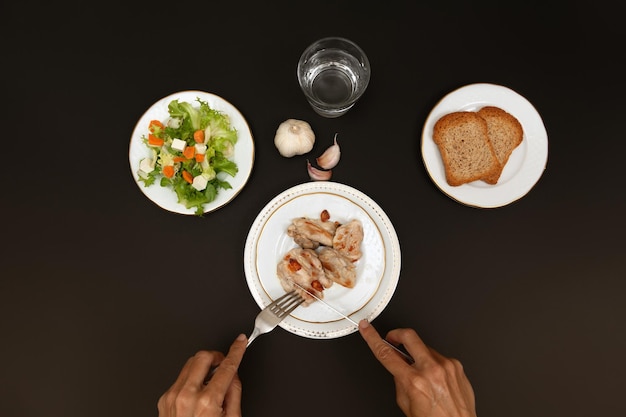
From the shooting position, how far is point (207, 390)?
1.51 meters

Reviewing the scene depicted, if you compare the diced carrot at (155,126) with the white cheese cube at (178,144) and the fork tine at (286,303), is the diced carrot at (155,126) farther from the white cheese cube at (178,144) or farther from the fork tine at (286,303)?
the fork tine at (286,303)

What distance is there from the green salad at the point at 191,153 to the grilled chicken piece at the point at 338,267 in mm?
572

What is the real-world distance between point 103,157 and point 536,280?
2.31m

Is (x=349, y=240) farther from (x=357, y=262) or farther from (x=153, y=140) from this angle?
(x=153, y=140)

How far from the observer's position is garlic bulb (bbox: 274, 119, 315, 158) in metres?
1.82

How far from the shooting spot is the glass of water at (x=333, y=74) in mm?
1853

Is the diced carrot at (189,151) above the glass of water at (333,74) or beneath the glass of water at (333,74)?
beneath

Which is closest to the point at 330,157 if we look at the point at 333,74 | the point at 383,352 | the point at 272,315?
the point at 333,74

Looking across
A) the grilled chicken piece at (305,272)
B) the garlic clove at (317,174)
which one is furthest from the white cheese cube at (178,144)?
the grilled chicken piece at (305,272)

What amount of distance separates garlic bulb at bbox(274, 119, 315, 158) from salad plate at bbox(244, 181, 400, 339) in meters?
0.18

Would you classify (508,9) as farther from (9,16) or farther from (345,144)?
(9,16)

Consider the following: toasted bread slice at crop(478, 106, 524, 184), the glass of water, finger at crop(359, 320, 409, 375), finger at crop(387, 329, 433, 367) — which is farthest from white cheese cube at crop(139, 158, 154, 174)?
toasted bread slice at crop(478, 106, 524, 184)

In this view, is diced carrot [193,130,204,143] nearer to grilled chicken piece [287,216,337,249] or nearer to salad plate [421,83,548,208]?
grilled chicken piece [287,216,337,249]

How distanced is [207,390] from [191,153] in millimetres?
1023
